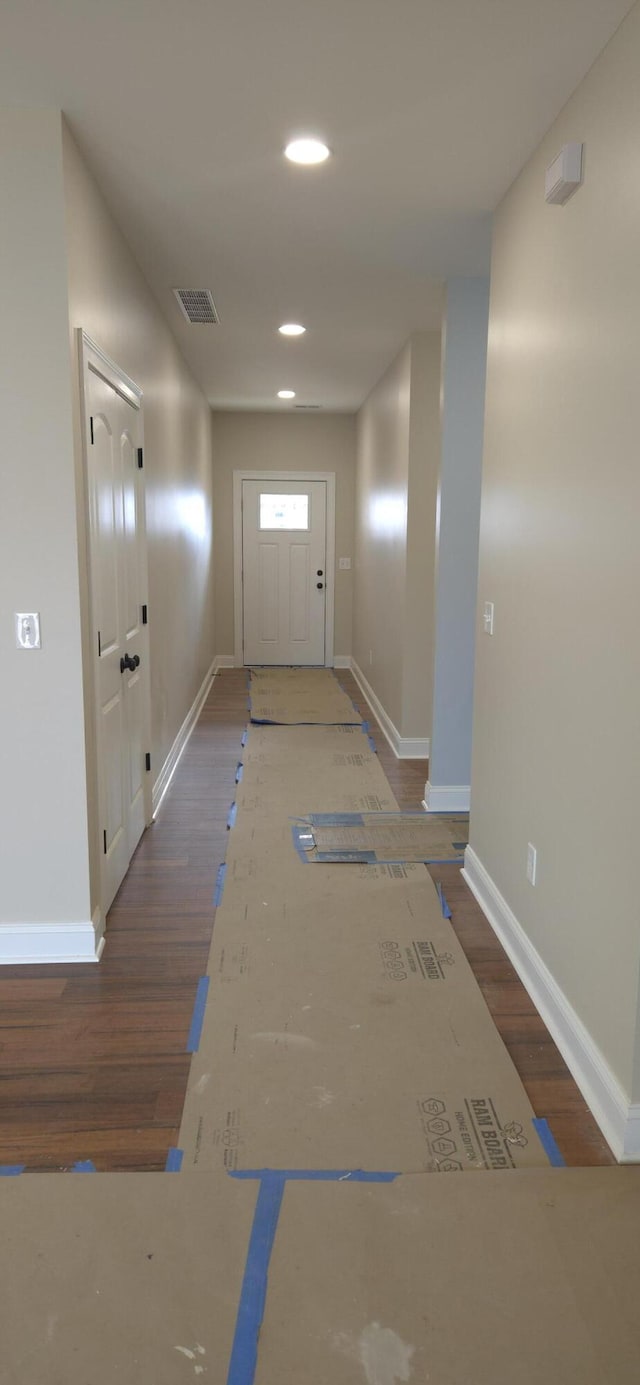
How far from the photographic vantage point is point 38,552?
107 inches

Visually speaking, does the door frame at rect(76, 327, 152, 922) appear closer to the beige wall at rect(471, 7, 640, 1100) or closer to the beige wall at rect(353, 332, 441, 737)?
the beige wall at rect(471, 7, 640, 1100)

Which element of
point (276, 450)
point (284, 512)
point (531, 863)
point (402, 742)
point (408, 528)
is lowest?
point (402, 742)

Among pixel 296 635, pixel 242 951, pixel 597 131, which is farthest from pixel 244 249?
pixel 296 635

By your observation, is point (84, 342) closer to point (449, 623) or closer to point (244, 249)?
point (244, 249)

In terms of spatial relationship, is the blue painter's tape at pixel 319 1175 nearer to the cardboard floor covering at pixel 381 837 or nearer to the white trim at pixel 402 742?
the cardboard floor covering at pixel 381 837

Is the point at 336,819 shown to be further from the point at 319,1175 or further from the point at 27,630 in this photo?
the point at 319,1175

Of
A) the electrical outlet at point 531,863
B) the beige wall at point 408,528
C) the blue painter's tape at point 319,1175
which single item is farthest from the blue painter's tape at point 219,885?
the beige wall at point 408,528

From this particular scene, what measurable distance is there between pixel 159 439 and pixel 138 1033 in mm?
3112

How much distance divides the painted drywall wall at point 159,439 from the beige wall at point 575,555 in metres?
1.39

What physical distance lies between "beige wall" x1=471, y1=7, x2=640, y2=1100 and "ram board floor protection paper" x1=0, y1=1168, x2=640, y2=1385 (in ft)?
1.35

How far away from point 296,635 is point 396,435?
12.1 feet

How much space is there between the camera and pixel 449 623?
177 inches

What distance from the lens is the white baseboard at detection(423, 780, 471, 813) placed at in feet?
15.0

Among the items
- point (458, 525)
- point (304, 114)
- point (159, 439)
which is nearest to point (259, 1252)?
point (304, 114)
